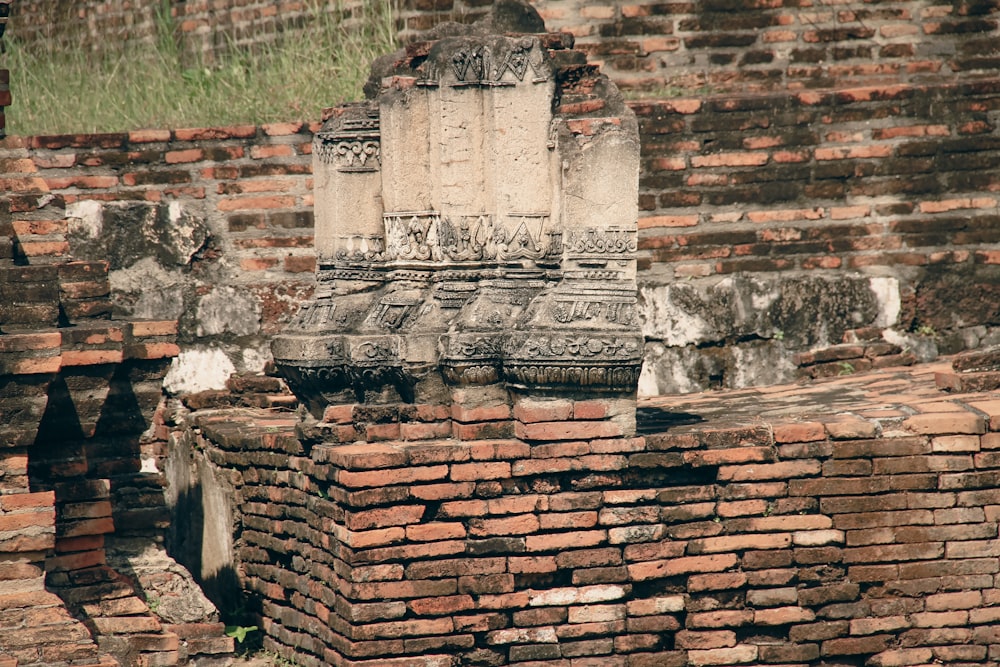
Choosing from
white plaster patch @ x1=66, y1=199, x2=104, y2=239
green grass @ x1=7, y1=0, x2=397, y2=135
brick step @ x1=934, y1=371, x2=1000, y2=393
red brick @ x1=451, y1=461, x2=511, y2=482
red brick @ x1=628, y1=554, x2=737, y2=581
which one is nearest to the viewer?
red brick @ x1=451, y1=461, x2=511, y2=482

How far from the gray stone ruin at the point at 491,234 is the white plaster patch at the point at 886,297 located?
9.50 feet

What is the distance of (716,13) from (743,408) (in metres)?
2.85

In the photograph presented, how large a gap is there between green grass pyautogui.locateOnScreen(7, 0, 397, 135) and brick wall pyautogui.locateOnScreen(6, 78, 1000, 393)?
0.97 meters

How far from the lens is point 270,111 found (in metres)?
8.97

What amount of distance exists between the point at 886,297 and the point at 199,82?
467 centimetres

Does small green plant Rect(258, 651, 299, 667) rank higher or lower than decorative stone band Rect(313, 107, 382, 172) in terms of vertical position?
lower

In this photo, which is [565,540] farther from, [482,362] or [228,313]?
[228,313]

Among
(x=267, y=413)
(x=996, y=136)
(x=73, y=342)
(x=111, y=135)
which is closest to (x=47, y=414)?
(x=73, y=342)

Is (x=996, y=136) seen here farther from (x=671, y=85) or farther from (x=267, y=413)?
(x=267, y=413)

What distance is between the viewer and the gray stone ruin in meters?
5.63

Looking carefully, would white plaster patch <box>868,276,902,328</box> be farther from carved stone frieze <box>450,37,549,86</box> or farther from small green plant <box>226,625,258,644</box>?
small green plant <box>226,625,258,644</box>

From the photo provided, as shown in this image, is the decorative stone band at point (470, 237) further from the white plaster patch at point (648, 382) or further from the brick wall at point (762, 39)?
the brick wall at point (762, 39)

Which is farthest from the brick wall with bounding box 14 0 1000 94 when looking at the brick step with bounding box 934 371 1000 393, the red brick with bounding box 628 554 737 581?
the red brick with bounding box 628 554 737 581

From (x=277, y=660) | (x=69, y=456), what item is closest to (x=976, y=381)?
(x=277, y=660)
